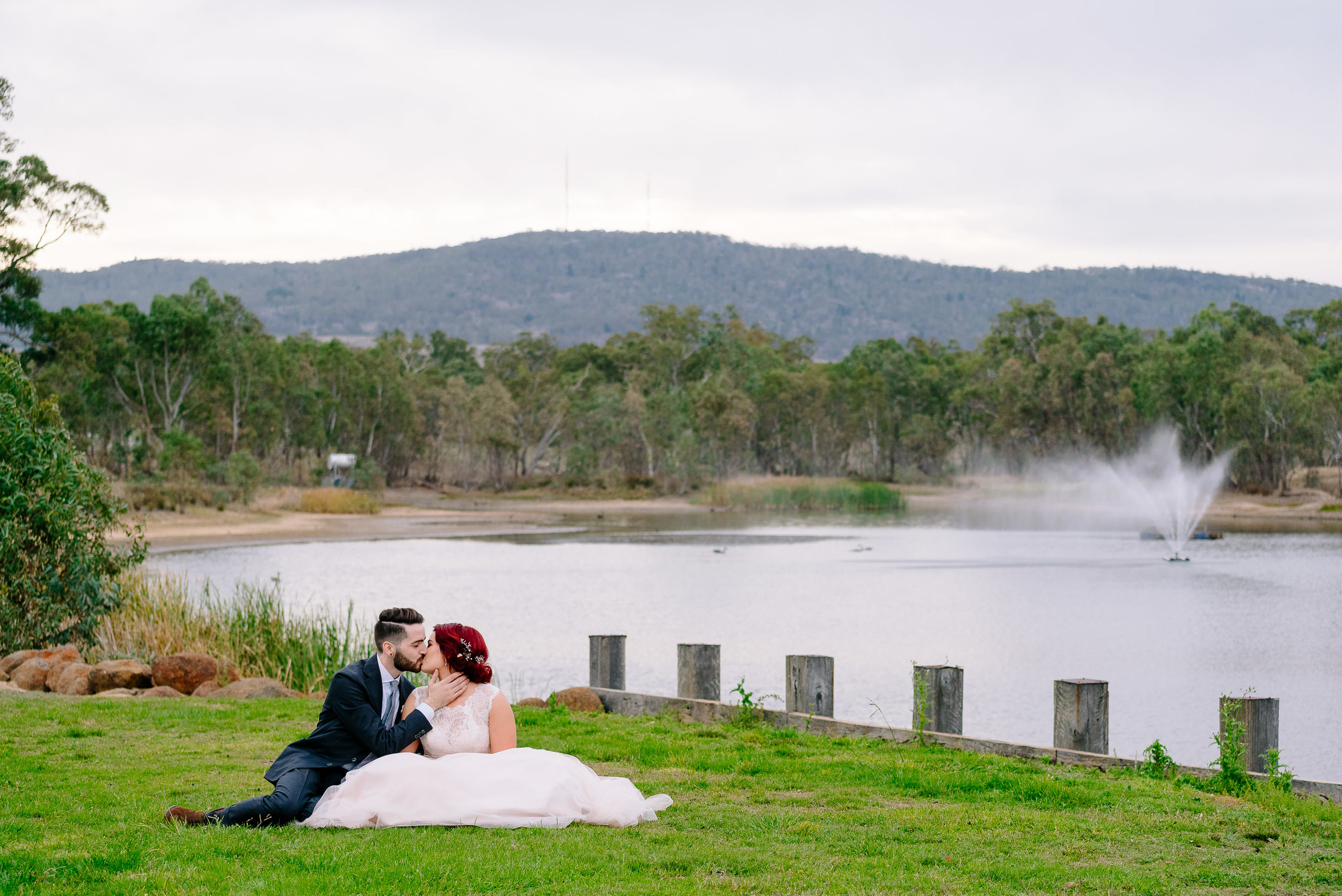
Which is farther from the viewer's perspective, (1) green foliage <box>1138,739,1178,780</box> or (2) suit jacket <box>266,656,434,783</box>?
(1) green foliage <box>1138,739,1178,780</box>

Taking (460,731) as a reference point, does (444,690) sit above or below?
above

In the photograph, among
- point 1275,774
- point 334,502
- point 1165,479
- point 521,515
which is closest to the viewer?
point 1275,774

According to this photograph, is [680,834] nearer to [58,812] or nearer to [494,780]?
[494,780]

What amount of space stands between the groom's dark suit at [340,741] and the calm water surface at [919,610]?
5.54 m

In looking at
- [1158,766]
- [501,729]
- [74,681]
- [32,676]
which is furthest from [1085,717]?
[32,676]

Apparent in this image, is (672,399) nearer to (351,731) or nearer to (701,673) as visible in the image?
(701,673)

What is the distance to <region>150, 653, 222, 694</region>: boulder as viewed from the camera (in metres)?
11.7

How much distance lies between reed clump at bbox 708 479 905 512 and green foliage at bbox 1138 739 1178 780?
217 ft

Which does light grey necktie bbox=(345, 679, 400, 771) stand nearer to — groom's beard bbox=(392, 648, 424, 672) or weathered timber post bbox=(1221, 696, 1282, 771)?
groom's beard bbox=(392, 648, 424, 672)

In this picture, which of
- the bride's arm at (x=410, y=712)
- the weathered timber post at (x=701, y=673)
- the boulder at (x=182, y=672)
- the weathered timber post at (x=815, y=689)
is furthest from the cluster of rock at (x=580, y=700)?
the bride's arm at (x=410, y=712)

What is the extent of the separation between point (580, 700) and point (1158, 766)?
464 centimetres

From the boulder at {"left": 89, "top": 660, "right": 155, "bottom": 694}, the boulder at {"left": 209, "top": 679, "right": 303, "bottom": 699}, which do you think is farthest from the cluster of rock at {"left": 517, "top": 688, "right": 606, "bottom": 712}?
the boulder at {"left": 89, "top": 660, "right": 155, "bottom": 694}

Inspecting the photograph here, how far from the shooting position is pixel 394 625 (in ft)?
20.3

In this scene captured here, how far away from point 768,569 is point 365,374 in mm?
52319
